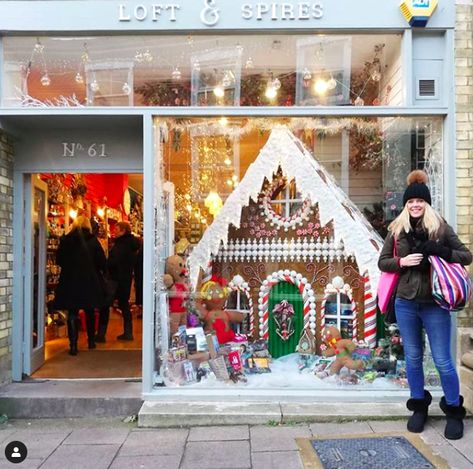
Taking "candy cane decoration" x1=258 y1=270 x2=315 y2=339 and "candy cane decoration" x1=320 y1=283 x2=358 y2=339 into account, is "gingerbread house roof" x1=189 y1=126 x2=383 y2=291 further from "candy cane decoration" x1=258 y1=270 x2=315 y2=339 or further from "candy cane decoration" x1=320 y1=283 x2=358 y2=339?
"candy cane decoration" x1=258 y1=270 x2=315 y2=339

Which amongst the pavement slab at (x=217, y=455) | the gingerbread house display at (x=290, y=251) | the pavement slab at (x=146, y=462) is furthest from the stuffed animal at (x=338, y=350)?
the pavement slab at (x=146, y=462)

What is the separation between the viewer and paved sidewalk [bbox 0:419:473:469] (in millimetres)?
3654

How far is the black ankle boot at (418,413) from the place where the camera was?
4.08 m

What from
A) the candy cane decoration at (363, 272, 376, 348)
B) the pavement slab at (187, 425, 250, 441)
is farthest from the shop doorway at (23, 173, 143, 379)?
the candy cane decoration at (363, 272, 376, 348)

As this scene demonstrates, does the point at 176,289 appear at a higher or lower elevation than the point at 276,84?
lower

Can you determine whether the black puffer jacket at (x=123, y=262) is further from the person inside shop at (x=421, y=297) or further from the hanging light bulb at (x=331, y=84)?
the person inside shop at (x=421, y=297)

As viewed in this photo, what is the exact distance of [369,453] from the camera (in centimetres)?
369

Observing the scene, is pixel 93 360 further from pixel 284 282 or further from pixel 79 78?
pixel 79 78

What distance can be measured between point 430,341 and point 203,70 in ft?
10.5

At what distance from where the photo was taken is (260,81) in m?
5.04

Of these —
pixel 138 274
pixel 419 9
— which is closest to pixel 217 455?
pixel 419 9

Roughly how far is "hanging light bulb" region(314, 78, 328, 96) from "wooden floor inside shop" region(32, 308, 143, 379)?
340 cm

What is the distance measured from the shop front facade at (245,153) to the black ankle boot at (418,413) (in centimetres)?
47

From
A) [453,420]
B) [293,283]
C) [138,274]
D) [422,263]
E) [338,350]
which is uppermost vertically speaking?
[422,263]
